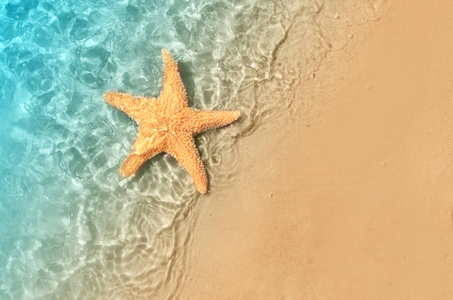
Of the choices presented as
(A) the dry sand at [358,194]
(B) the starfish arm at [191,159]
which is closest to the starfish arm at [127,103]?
(B) the starfish arm at [191,159]

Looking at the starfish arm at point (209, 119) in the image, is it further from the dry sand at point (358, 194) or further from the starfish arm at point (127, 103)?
the starfish arm at point (127, 103)

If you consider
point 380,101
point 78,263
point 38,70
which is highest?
point 380,101

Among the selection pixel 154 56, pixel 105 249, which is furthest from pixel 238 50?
pixel 105 249

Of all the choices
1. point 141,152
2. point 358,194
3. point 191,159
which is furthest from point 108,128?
point 358,194

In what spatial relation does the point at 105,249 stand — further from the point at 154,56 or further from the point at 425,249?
the point at 425,249

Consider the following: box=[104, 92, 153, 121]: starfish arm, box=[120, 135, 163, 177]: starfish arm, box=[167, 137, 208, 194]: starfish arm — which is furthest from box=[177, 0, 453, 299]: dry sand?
box=[104, 92, 153, 121]: starfish arm

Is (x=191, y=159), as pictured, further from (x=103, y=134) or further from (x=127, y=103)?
(x=103, y=134)
